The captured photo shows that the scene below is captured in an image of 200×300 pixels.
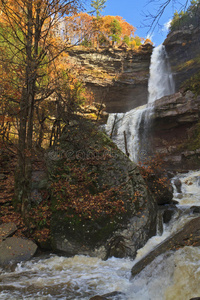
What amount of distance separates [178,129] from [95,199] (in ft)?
50.5

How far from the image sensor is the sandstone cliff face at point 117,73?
28.0 meters

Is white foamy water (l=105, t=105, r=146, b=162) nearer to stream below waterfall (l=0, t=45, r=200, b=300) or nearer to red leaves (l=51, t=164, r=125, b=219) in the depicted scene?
red leaves (l=51, t=164, r=125, b=219)

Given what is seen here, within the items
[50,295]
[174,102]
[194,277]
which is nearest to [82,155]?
[50,295]

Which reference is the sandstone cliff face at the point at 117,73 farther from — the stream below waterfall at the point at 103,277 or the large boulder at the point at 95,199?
the stream below waterfall at the point at 103,277

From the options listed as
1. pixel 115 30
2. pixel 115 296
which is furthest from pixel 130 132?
pixel 115 30

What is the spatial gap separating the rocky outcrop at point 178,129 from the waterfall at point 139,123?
902 mm

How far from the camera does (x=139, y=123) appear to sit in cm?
2114

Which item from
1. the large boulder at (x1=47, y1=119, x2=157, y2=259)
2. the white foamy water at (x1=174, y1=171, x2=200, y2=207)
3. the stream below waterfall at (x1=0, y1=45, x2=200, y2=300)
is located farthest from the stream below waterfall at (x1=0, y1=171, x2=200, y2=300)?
the white foamy water at (x1=174, y1=171, x2=200, y2=207)

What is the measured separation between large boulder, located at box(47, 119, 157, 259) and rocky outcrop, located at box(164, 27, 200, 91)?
19363mm

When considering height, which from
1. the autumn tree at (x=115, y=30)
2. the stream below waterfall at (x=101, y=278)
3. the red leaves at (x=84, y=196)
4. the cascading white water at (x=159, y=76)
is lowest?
the stream below waterfall at (x=101, y=278)

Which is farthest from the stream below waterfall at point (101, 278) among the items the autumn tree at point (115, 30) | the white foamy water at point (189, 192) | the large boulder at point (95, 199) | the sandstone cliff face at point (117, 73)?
the autumn tree at point (115, 30)

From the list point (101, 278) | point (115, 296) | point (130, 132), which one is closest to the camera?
point (115, 296)

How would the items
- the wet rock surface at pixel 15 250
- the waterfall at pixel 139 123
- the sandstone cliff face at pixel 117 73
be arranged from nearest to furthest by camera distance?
the wet rock surface at pixel 15 250, the waterfall at pixel 139 123, the sandstone cliff face at pixel 117 73

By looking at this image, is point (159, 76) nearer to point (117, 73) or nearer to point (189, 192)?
point (117, 73)
